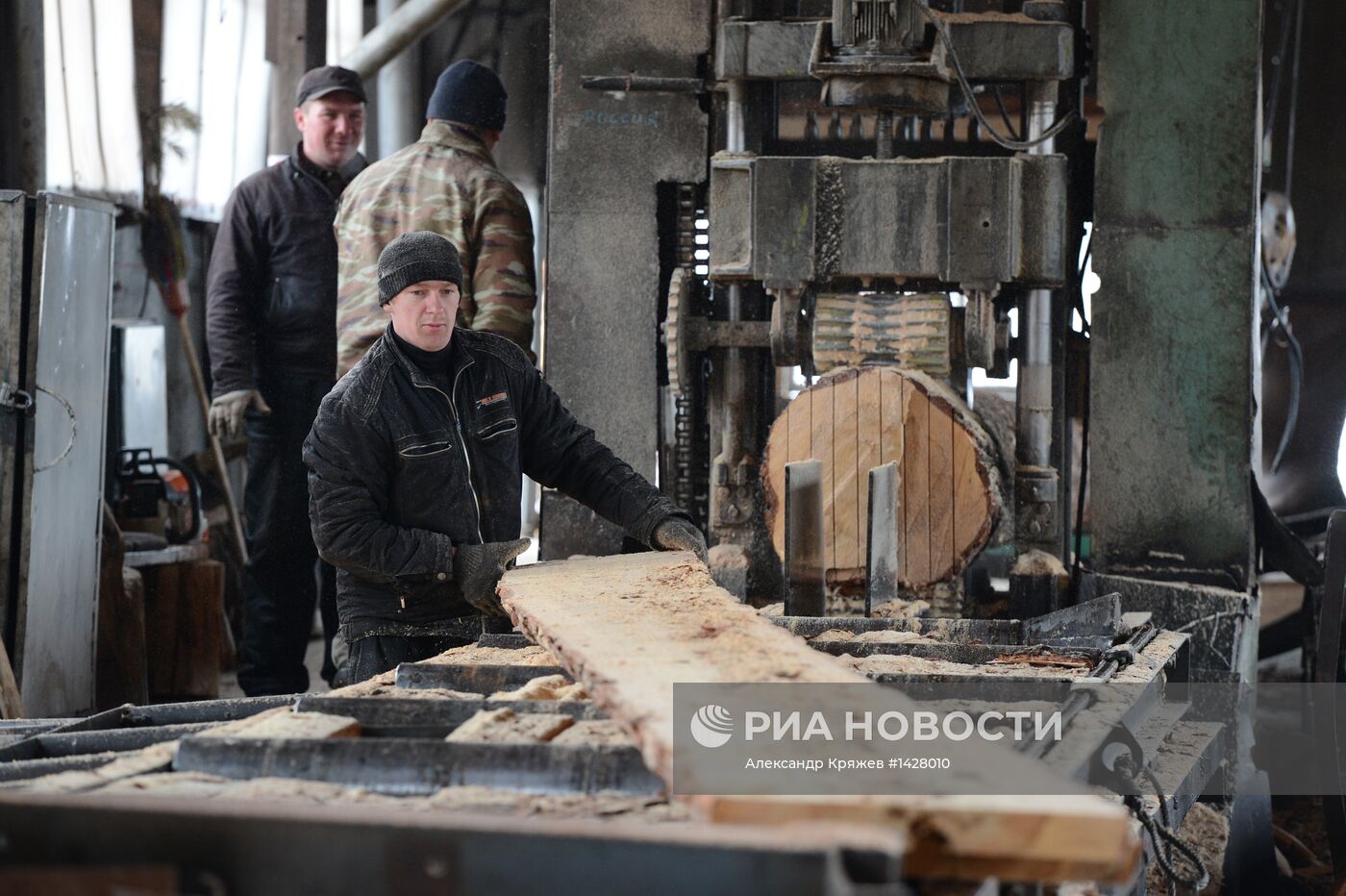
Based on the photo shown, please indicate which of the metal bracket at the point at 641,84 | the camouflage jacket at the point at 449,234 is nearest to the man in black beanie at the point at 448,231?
the camouflage jacket at the point at 449,234

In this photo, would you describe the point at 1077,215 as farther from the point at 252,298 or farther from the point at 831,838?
the point at 831,838

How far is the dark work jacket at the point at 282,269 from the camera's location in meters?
5.48

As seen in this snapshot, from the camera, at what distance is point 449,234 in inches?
191

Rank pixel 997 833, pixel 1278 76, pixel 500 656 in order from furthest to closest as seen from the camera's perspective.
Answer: pixel 1278 76, pixel 500 656, pixel 997 833

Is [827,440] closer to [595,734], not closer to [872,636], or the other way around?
[872,636]

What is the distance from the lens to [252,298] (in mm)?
5535

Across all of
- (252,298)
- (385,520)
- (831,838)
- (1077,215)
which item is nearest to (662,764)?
(831,838)

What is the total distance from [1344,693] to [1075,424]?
2763mm

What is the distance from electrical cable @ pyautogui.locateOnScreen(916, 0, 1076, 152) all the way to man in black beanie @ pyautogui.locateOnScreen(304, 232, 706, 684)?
148 cm

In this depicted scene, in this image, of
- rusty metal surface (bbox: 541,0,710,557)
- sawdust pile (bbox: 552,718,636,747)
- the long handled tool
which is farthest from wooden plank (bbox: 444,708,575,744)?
the long handled tool

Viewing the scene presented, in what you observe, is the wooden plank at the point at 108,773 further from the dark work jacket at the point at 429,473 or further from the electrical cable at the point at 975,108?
the electrical cable at the point at 975,108

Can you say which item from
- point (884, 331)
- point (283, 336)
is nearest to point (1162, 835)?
point (884, 331)

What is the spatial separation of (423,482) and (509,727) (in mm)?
1593

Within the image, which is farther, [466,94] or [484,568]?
[466,94]
